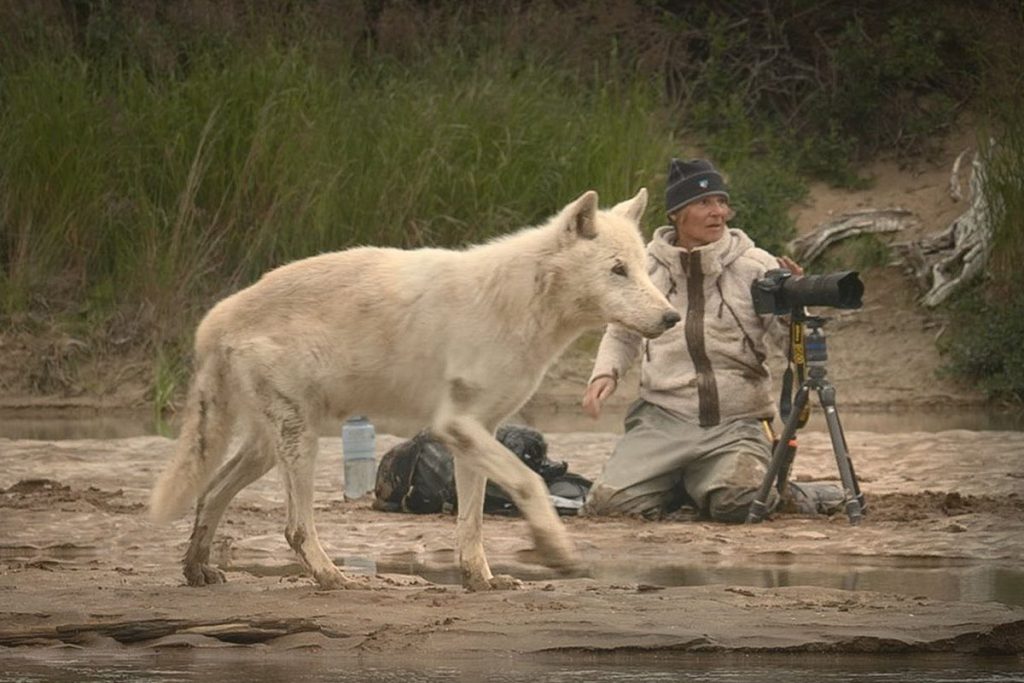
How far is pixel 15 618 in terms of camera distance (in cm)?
737

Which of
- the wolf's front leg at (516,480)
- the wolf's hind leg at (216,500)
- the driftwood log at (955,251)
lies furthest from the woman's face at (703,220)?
the driftwood log at (955,251)

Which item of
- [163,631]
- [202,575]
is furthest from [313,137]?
[163,631]

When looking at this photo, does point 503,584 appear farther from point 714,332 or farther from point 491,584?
point 714,332

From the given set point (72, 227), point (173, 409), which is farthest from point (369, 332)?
point (72, 227)

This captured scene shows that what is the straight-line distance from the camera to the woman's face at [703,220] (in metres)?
10.4

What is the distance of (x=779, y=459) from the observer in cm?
981

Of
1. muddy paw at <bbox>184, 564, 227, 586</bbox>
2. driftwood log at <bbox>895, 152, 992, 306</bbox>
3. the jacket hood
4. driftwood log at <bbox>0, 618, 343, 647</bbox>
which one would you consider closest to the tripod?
the jacket hood

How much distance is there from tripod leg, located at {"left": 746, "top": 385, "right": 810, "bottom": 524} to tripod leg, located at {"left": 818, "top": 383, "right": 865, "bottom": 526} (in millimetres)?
97

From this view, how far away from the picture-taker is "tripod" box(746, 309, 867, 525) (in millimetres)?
9648

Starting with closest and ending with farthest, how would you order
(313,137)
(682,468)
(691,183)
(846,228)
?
(691,183) → (682,468) → (313,137) → (846,228)

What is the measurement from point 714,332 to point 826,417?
0.90 metres

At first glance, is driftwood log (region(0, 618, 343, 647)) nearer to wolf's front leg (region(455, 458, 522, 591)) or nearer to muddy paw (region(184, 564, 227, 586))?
muddy paw (region(184, 564, 227, 586))

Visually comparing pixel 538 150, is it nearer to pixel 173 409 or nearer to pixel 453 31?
pixel 453 31

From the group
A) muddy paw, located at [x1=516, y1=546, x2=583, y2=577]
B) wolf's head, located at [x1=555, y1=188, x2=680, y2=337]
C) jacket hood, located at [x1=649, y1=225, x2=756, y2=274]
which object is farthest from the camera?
jacket hood, located at [x1=649, y1=225, x2=756, y2=274]
